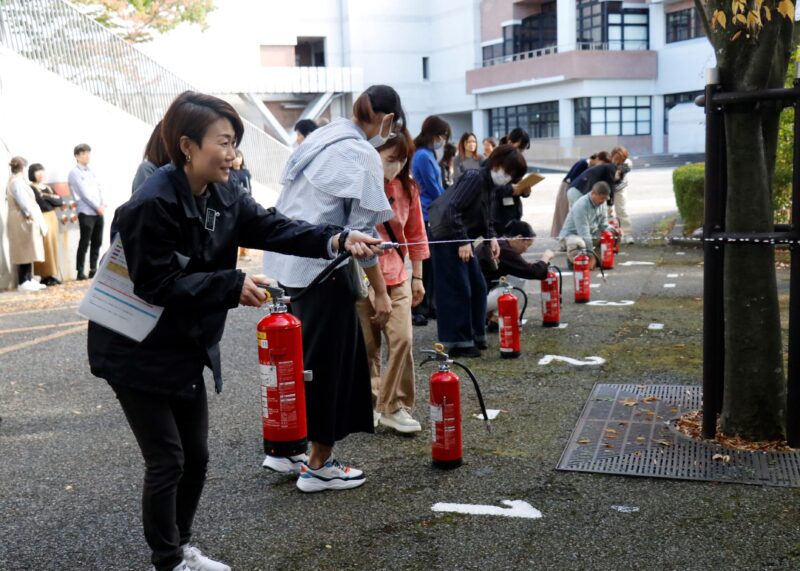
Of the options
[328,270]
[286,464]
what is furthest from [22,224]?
[328,270]

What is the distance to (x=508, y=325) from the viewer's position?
716 centimetres

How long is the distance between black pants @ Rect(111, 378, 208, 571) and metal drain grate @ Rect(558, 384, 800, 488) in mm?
2118

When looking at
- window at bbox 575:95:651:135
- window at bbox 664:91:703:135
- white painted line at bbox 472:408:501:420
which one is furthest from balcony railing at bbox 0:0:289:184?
window at bbox 664:91:703:135

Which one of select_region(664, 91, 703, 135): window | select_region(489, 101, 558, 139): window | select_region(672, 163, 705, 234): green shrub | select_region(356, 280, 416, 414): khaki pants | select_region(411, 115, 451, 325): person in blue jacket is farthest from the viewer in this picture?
select_region(489, 101, 558, 139): window

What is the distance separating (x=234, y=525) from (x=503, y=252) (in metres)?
4.50

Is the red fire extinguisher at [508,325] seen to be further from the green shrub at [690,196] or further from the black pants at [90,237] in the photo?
the green shrub at [690,196]

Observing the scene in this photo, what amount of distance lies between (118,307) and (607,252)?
33.1ft

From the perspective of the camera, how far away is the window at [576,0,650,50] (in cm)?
5012

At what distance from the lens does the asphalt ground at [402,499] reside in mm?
3730

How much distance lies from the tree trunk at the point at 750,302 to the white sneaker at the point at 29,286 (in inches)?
406

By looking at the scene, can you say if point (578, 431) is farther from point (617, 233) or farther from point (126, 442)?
point (617, 233)

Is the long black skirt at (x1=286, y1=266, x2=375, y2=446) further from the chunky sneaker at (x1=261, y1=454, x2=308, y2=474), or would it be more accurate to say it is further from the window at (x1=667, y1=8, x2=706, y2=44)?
the window at (x1=667, y1=8, x2=706, y2=44)

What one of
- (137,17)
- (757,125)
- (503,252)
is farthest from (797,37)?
(137,17)

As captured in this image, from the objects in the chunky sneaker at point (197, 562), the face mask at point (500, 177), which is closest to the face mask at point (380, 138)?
the chunky sneaker at point (197, 562)
